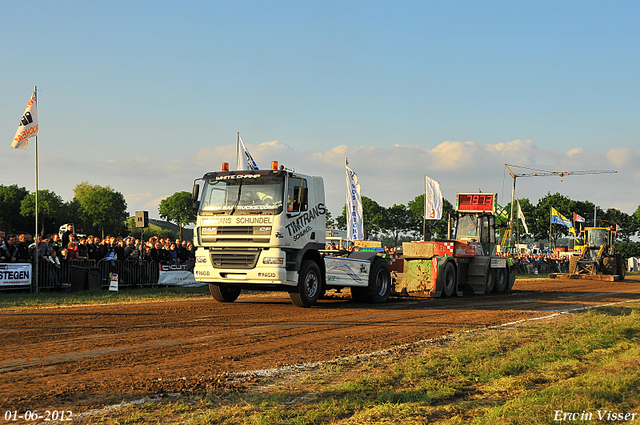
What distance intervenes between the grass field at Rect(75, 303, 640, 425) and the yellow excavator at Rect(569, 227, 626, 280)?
2764cm

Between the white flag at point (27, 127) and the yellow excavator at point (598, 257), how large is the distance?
29920 millimetres

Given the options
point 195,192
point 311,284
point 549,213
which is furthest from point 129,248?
point 549,213

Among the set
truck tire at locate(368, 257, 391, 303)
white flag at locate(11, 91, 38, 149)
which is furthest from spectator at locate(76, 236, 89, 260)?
truck tire at locate(368, 257, 391, 303)

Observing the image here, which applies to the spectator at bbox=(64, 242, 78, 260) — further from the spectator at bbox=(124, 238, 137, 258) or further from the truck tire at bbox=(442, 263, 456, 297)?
the truck tire at bbox=(442, 263, 456, 297)

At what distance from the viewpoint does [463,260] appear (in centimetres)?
1997

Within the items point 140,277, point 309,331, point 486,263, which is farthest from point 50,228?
point 309,331

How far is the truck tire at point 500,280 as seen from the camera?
21.6 meters

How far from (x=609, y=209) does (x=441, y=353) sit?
3706 inches

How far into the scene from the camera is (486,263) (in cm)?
2028

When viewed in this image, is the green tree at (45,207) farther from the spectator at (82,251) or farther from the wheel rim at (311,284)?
the wheel rim at (311,284)

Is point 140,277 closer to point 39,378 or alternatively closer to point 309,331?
point 309,331

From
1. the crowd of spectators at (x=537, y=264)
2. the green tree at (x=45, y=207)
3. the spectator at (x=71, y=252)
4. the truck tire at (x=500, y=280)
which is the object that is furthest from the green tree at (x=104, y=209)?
the truck tire at (x=500, y=280)

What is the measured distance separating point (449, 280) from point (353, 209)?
7115mm

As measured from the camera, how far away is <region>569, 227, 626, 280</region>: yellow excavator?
34.3 m
